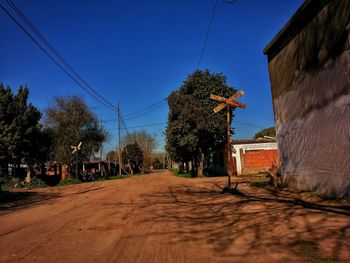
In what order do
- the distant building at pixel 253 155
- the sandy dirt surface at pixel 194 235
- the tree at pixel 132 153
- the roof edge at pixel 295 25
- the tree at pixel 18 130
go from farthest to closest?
the tree at pixel 132 153
the distant building at pixel 253 155
the tree at pixel 18 130
the roof edge at pixel 295 25
the sandy dirt surface at pixel 194 235

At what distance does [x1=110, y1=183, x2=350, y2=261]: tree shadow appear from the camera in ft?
17.0

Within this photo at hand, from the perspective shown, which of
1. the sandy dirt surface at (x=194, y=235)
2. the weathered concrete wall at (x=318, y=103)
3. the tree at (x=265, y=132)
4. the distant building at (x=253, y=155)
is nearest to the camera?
the sandy dirt surface at (x=194, y=235)

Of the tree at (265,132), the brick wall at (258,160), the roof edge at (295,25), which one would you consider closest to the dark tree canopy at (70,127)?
the brick wall at (258,160)

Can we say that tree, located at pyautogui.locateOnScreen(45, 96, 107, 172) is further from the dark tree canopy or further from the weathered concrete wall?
the weathered concrete wall

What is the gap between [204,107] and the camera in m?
31.6

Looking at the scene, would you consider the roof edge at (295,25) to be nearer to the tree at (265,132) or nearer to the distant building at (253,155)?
the distant building at (253,155)

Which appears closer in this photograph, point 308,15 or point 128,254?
point 128,254

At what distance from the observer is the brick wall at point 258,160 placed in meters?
30.2

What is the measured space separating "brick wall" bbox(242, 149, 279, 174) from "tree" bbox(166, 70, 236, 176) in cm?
319

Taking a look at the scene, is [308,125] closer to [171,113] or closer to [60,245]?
[60,245]

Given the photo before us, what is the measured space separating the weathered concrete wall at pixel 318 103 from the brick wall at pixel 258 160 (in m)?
17.7

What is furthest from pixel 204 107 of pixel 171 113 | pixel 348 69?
pixel 348 69

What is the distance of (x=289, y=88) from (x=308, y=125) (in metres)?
1.89

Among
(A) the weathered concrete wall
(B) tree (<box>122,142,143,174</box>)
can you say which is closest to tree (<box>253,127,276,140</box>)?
(B) tree (<box>122,142,143,174</box>)
